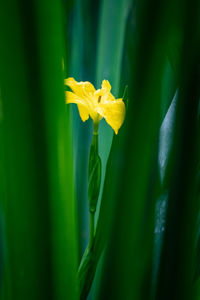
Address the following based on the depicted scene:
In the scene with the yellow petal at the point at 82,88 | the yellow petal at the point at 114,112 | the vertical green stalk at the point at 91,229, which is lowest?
the vertical green stalk at the point at 91,229

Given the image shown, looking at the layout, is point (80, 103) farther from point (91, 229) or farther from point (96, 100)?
point (91, 229)

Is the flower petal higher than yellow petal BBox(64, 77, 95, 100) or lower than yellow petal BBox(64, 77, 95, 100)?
lower

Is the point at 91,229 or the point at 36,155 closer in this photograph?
the point at 36,155

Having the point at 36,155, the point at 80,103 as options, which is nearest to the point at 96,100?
the point at 80,103

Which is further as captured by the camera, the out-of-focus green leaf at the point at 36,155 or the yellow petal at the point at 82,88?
the yellow petal at the point at 82,88

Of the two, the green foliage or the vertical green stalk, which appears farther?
the vertical green stalk

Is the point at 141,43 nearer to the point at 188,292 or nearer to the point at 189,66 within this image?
the point at 189,66

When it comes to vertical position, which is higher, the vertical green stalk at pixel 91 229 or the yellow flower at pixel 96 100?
the yellow flower at pixel 96 100

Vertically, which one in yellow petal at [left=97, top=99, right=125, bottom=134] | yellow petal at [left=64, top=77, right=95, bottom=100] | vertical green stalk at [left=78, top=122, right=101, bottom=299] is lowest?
vertical green stalk at [left=78, top=122, right=101, bottom=299]

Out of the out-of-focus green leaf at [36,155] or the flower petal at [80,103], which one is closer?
the out-of-focus green leaf at [36,155]
